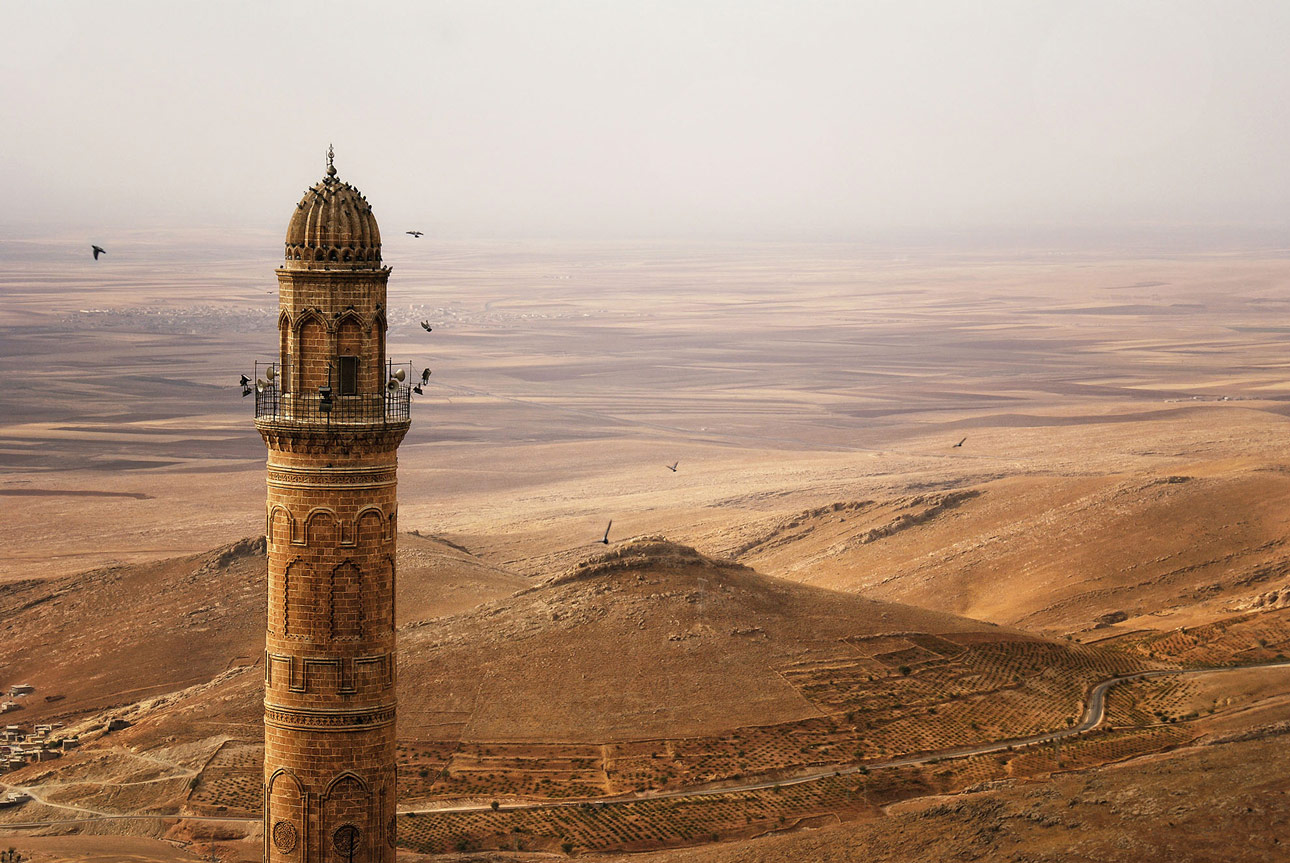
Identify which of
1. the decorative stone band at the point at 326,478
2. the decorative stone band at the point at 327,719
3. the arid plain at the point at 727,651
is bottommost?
the arid plain at the point at 727,651

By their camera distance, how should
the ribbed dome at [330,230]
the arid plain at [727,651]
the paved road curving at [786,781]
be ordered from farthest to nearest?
1. the paved road curving at [786,781]
2. the arid plain at [727,651]
3. the ribbed dome at [330,230]

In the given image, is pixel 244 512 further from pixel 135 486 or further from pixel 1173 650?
pixel 1173 650

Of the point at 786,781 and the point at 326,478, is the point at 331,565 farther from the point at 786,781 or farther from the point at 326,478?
the point at 786,781

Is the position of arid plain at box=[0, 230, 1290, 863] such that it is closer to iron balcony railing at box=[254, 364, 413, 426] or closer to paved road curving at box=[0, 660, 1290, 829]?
paved road curving at box=[0, 660, 1290, 829]

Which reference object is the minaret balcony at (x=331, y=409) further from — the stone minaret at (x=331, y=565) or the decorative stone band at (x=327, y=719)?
the decorative stone band at (x=327, y=719)

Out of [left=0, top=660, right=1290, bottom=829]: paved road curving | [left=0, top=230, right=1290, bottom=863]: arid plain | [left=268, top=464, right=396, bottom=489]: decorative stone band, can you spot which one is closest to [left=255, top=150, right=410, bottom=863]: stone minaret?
[left=268, top=464, right=396, bottom=489]: decorative stone band

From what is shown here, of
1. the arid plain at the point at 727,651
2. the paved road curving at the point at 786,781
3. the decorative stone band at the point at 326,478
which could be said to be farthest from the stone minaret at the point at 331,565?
the paved road curving at the point at 786,781
